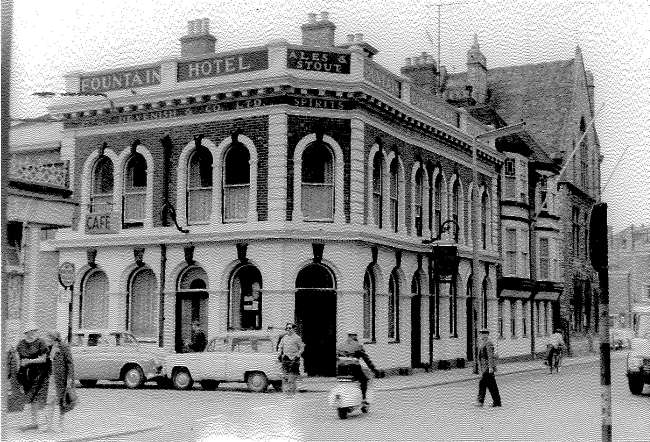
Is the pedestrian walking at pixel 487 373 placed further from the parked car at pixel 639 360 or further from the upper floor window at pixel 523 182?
the upper floor window at pixel 523 182

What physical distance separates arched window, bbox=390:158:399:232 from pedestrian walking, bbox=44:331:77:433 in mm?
13708

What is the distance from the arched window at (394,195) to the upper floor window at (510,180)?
11319mm

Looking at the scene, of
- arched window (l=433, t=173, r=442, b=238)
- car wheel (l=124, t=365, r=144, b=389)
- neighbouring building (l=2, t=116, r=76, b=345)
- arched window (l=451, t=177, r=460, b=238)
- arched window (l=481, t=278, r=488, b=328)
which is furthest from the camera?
arched window (l=481, t=278, r=488, b=328)

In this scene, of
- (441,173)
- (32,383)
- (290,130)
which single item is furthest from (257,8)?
(441,173)

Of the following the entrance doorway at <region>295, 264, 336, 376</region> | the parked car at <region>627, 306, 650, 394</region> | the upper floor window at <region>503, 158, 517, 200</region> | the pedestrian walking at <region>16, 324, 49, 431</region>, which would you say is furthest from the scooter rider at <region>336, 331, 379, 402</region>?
the upper floor window at <region>503, 158, 517, 200</region>

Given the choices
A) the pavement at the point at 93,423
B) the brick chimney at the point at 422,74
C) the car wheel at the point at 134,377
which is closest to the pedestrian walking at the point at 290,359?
the pavement at the point at 93,423

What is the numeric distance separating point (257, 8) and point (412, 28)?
2.14 m

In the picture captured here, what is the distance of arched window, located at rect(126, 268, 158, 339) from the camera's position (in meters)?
23.3

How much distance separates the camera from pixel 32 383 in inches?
551

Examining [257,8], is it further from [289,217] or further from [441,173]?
[441,173]

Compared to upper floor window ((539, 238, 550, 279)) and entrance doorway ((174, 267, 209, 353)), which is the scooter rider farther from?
upper floor window ((539, 238, 550, 279))

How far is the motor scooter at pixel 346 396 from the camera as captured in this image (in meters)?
14.8

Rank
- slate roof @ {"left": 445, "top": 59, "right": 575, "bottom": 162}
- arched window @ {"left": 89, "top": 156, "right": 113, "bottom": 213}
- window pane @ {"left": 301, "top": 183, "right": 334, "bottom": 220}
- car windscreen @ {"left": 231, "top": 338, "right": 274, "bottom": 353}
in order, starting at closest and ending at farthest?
car windscreen @ {"left": 231, "top": 338, "right": 274, "bottom": 353}
arched window @ {"left": 89, "top": 156, "right": 113, "bottom": 213}
window pane @ {"left": 301, "top": 183, "right": 334, "bottom": 220}
slate roof @ {"left": 445, "top": 59, "right": 575, "bottom": 162}

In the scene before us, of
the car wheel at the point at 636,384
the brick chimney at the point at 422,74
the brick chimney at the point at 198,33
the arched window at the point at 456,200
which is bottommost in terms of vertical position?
the car wheel at the point at 636,384
